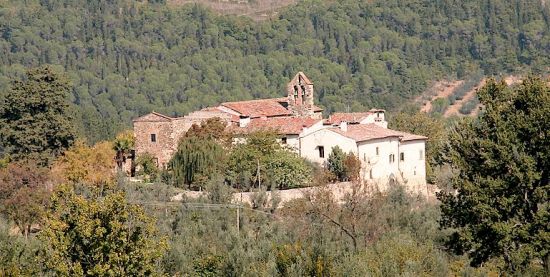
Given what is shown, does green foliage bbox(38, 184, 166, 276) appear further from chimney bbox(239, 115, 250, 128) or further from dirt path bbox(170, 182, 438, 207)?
chimney bbox(239, 115, 250, 128)

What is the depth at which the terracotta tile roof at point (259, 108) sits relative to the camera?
53.6m

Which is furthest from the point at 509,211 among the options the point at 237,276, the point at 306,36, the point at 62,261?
the point at 306,36

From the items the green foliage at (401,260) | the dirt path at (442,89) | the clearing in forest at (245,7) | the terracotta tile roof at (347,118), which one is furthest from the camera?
the clearing in forest at (245,7)

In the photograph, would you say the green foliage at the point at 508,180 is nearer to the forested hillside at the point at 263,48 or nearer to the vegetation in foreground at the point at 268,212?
the vegetation in foreground at the point at 268,212

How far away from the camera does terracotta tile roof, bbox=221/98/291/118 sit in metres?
53.6

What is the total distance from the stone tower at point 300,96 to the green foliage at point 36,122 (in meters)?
10.5

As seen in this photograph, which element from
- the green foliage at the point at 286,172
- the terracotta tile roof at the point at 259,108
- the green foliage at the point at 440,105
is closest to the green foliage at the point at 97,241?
the green foliage at the point at 286,172

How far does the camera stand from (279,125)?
170ft

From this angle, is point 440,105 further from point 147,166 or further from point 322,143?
point 147,166

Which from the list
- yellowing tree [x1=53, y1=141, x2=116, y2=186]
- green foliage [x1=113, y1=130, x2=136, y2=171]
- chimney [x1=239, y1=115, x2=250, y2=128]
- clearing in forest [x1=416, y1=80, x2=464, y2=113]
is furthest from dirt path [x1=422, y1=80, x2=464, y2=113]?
yellowing tree [x1=53, y1=141, x2=116, y2=186]

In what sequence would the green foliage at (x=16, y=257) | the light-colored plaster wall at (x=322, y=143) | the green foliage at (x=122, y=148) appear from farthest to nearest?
the green foliage at (x=122, y=148) < the light-colored plaster wall at (x=322, y=143) < the green foliage at (x=16, y=257)

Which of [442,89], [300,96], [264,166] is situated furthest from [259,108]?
[442,89]

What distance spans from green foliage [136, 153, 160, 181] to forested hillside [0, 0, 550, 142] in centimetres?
6602

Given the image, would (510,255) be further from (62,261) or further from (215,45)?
(215,45)
